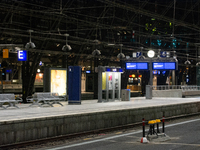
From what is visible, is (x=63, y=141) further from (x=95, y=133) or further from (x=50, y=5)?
(x=50, y=5)

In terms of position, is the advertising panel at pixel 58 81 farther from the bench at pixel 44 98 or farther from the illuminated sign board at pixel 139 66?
the illuminated sign board at pixel 139 66

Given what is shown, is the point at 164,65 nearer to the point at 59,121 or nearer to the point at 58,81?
the point at 58,81

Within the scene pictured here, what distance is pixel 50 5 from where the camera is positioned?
1139 inches

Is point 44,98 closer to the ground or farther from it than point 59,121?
farther from it

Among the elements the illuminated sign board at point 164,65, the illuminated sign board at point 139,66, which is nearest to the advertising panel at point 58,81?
the illuminated sign board at point 139,66

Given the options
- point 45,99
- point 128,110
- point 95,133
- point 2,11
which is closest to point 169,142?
point 95,133

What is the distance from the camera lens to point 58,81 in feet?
72.5

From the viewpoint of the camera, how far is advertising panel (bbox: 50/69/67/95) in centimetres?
2184

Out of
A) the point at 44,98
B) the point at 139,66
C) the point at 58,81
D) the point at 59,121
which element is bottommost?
the point at 59,121

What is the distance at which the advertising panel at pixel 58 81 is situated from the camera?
21.8 meters

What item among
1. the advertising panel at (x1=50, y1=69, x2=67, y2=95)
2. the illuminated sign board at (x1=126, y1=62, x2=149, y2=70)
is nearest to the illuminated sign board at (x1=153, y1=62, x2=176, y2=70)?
the illuminated sign board at (x1=126, y1=62, x2=149, y2=70)

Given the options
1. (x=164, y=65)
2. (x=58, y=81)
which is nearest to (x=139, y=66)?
(x=164, y=65)

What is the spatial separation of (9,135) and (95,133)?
170 inches

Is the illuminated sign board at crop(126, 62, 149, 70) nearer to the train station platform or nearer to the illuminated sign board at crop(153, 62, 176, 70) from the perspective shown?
the illuminated sign board at crop(153, 62, 176, 70)
